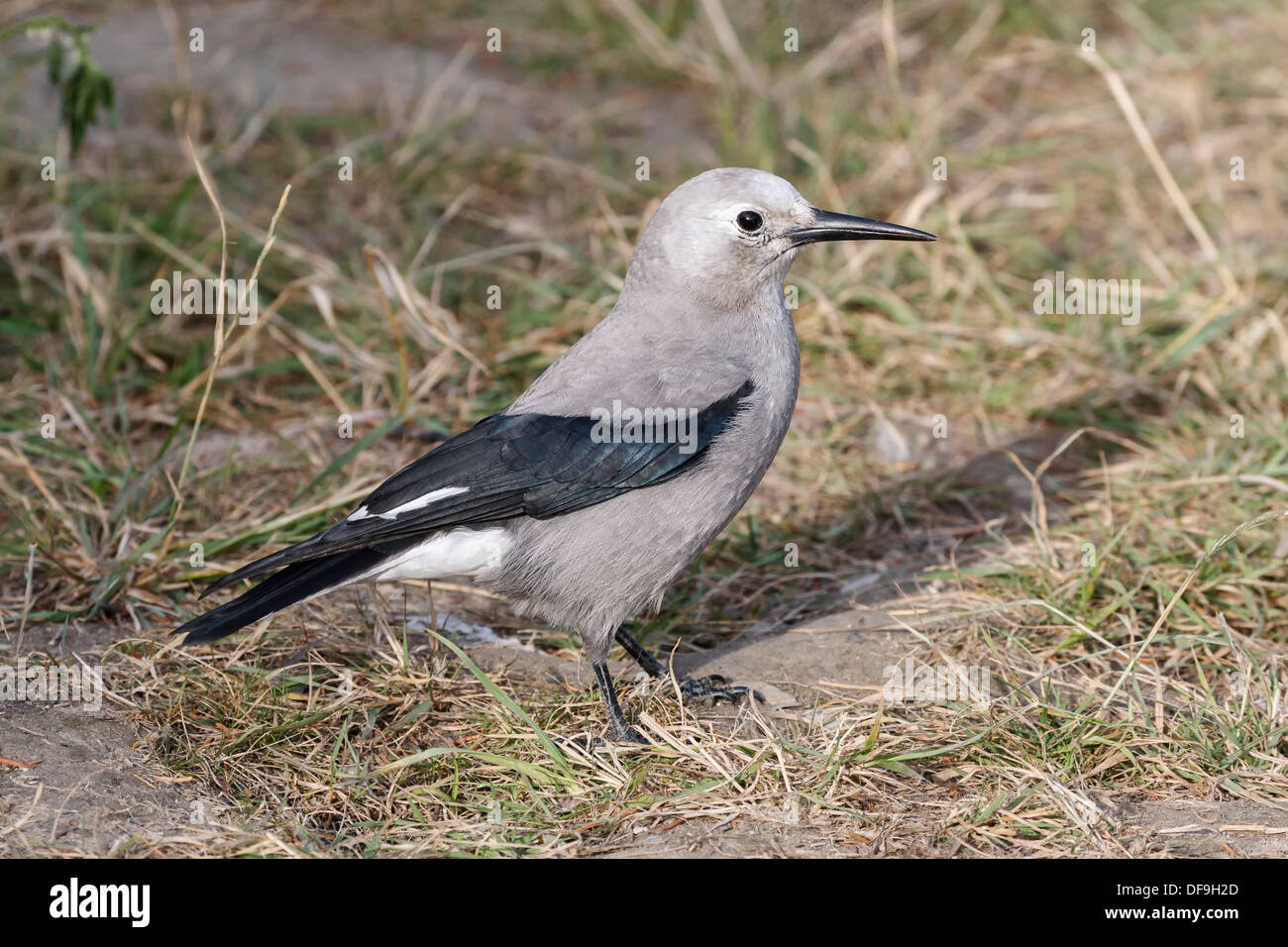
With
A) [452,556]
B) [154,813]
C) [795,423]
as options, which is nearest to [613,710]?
[452,556]

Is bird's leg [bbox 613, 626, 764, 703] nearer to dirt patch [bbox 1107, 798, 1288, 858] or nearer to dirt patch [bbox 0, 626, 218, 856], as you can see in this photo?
dirt patch [bbox 1107, 798, 1288, 858]

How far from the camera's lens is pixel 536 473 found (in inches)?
123

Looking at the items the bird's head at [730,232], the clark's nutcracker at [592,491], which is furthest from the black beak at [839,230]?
the clark's nutcracker at [592,491]

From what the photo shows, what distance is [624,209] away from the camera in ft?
18.5

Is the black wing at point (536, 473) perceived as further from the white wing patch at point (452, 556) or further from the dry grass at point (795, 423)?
the dry grass at point (795, 423)

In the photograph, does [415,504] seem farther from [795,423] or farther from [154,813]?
[795,423]

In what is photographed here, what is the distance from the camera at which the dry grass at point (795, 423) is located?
2.86 metres

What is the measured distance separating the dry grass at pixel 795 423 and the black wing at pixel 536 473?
Result: 1.25ft

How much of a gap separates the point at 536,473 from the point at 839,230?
3.20 feet

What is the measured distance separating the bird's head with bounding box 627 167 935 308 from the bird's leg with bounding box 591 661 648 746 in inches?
37.0

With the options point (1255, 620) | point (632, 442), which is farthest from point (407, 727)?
point (1255, 620)

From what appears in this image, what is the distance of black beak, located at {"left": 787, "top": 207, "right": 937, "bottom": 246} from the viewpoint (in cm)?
339

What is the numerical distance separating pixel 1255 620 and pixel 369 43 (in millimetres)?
5322

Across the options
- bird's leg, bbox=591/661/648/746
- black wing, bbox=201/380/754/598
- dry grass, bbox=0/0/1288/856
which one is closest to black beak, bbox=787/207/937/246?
black wing, bbox=201/380/754/598
